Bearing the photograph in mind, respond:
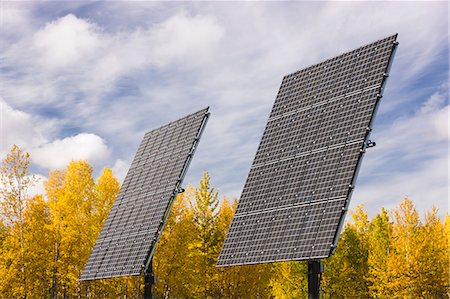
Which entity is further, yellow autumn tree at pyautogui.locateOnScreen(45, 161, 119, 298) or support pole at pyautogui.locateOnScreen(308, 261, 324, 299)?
yellow autumn tree at pyautogui.locateOnScreen(45, 161, 119, 298)

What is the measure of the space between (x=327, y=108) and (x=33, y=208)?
37.7 meters

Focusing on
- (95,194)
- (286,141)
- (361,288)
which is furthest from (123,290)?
(286,141)

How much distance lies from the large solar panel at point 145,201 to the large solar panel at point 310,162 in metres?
4.86

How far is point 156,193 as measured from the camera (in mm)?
26938

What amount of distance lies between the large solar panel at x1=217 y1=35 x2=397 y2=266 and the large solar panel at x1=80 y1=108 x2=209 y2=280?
4.86 meters

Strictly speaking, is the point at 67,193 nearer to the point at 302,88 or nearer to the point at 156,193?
the point at 156,193

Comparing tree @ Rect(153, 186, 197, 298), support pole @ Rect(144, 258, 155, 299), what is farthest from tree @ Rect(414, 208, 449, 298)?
support pole @ Rect(144, 258, 155, 299)

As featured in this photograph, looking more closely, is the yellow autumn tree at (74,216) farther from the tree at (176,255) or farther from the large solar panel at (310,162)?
the large solar panel at (310,162)

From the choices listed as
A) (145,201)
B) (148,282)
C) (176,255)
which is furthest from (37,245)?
(148,282)

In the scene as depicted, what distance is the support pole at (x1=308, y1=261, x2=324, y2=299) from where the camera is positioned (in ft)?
58.0

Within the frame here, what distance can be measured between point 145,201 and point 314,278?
1201 cm

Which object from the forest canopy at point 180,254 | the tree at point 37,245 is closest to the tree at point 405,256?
the forest canopy at point 180,254

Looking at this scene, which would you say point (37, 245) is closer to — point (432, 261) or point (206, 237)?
point (206, 237)

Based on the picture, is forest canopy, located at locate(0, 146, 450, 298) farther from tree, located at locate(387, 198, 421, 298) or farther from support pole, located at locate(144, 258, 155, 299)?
support pole, located at locate(144, 258, 155, 299)
